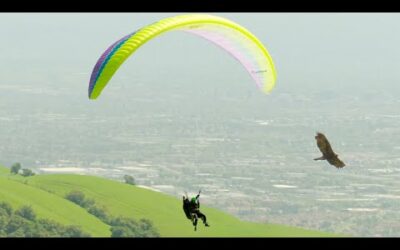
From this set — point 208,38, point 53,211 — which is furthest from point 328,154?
point 53,211

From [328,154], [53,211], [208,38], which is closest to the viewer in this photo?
[328,154]

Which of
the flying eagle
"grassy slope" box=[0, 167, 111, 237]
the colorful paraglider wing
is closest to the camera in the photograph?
the colorful paraglider wing

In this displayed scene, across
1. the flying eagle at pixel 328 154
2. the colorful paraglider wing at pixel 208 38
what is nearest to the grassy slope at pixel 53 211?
the colorful paraglider wing at pixel 208 38

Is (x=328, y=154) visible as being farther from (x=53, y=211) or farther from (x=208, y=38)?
(x=53, y=211)

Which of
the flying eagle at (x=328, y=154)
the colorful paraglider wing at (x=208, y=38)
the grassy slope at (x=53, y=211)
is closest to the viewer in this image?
the colorful paraglider wing at (x=208, y=38)

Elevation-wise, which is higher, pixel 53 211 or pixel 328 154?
pixel 328 154

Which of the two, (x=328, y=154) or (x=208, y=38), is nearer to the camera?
(x=328, y=154)

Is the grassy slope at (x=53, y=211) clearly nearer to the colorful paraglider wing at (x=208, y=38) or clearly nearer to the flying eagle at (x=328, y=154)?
the colorful paraglider wing at (x=208, y=38)

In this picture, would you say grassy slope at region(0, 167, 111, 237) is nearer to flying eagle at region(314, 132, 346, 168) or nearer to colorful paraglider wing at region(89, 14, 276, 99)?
colorful paraglider wing at region(89, 14, 276, 99)

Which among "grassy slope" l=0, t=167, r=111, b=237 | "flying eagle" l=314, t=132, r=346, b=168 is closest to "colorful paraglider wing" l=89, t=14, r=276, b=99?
"flying eagle" l=314, t=132, r=346, b=168
